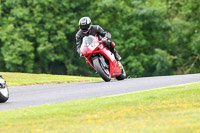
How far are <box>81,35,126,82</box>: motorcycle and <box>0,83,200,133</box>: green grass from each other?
4.76 m

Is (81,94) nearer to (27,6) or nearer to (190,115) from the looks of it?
(190,115)

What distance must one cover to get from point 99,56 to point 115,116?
8526mm

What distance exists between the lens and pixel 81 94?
47.9 feet

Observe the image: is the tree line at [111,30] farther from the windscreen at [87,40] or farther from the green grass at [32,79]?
the windscreen at [87,40]

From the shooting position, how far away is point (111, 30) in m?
56.9

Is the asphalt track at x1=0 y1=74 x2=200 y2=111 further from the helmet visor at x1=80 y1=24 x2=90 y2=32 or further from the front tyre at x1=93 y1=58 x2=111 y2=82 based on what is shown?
the helmet visor at x1=80 y1=24 x2=90 y2=32

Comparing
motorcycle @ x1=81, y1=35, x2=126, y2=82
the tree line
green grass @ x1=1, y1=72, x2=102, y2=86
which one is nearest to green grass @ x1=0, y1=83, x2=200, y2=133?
motorcycle @ x1=81, y1=35, x2=126, y2=82

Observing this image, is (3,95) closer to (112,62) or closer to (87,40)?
(87,40)

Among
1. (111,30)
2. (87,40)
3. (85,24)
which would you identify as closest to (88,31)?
(85,24)

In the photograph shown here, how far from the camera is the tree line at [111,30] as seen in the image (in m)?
52.6

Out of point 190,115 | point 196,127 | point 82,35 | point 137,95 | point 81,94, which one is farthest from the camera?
point 82,35

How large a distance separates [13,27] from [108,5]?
10229 mm

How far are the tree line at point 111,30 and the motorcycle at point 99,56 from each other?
32891 mm

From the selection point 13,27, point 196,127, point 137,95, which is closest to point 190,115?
point 196,127
